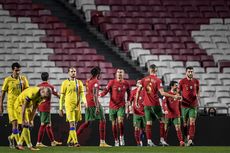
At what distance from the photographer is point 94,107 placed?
20703 millimetres

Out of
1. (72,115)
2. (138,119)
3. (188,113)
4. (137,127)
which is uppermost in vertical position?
(72,115)

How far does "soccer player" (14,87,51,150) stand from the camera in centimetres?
1634

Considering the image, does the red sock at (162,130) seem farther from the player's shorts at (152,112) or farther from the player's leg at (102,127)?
the player's leg at (102,127)

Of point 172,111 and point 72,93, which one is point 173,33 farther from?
point 72,93

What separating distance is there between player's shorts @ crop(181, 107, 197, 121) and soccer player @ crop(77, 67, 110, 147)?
2.31m

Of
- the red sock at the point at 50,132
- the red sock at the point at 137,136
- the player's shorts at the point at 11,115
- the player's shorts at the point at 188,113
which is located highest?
the player's shorts at the point at 11,115

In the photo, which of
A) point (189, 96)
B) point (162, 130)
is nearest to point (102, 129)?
point (162, 130)

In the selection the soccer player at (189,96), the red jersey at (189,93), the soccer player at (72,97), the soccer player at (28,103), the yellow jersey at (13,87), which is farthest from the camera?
the red jersey at (189,93)

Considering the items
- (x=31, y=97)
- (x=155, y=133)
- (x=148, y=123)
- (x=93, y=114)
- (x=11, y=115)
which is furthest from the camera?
(x=155, y=133)

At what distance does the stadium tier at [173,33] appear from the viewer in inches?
1118

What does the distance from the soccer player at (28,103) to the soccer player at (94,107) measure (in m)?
2.82

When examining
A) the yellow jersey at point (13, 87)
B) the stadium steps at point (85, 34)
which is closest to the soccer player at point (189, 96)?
the yellow jersey at point (13, 87)

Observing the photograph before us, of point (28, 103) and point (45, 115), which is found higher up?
point (28, 103)

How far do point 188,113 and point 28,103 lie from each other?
5.86 metres
